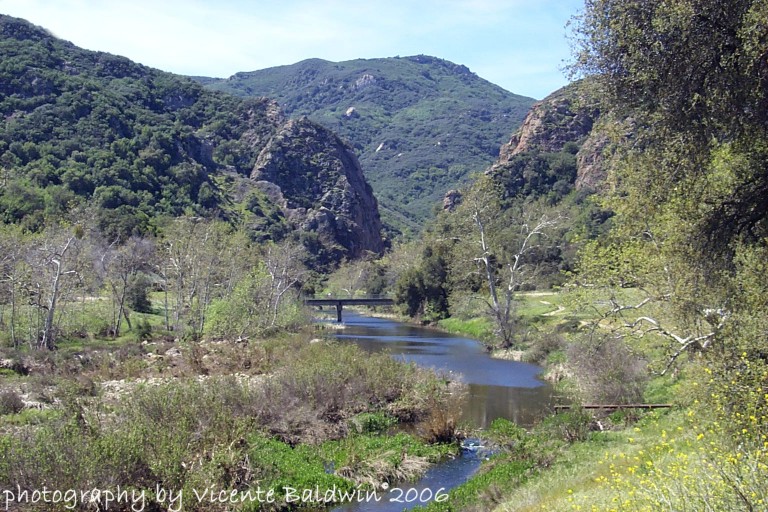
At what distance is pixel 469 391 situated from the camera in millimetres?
31078

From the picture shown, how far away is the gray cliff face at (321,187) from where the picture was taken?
155250 millimetres

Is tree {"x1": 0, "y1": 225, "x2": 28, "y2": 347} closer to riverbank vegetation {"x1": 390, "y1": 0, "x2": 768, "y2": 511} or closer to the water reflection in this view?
the water reflection

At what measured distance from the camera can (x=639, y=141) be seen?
17.4m

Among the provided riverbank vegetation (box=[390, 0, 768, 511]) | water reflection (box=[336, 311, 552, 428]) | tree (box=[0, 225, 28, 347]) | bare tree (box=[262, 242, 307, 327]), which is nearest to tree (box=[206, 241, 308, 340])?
bare tree (box=[262, 242, 307, 327])

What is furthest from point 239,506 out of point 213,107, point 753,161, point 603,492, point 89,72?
point 213,107

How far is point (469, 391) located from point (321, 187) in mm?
144468

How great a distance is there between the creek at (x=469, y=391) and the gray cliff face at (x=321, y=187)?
91155 mm

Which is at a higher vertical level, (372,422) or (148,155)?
(148,155)

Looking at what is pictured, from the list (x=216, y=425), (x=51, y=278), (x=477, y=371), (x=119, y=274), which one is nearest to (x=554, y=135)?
(x=119, y=274)

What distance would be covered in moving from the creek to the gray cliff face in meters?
Answer: 91.2

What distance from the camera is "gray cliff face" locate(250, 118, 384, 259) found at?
15525 centimetres

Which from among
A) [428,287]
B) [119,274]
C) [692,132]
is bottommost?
[428,287]

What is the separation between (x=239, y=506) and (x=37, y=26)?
158 metres

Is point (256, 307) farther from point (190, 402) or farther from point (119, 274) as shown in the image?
point (190, 402)
